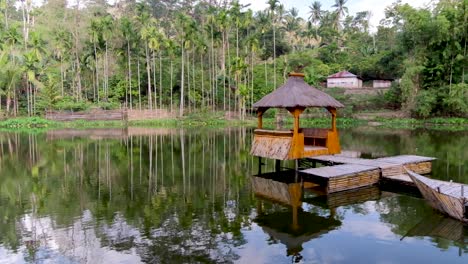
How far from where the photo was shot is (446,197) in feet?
35.6

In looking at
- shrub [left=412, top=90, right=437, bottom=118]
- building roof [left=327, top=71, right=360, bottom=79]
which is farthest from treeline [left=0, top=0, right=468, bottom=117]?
building roof [left=327, top=71, right=360, bottom=79]

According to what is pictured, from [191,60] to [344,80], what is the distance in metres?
21.1

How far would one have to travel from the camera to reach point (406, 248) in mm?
9062

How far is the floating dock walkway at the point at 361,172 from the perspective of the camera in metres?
14.3

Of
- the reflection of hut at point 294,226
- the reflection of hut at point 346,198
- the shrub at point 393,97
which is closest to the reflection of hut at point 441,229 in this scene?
the reflection of hut at point 294,226

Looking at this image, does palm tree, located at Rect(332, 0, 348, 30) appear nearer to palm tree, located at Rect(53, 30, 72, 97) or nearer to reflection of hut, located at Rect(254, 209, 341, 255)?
palm tree, located at Rect(53, 30, 72, 97)

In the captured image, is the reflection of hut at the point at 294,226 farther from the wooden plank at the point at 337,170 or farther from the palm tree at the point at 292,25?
the palm tree at the point at 292,25

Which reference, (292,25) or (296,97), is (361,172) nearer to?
(296,97)

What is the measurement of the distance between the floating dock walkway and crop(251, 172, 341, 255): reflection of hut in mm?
1021

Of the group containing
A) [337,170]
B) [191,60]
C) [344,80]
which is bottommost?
[337,170]

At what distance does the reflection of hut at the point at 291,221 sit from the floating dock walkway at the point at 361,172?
1021mm

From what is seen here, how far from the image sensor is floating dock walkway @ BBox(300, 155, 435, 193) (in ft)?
46.9

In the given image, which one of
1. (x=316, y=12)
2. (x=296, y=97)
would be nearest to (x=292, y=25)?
(x=316, y=12)

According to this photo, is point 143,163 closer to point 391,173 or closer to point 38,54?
point 391,173
